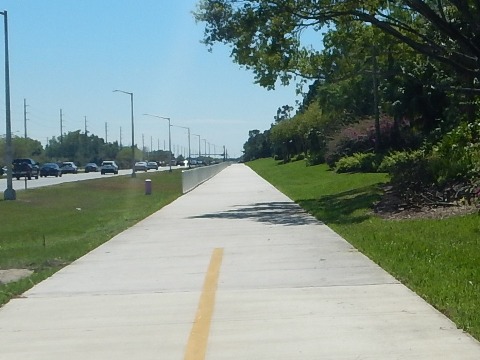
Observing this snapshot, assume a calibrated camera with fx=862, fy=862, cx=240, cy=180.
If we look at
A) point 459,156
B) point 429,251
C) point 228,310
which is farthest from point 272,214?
point 228,310

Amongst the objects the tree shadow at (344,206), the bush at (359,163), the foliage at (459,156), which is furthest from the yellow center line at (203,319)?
the bush at (359,163)

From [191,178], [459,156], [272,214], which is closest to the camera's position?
[459,156]

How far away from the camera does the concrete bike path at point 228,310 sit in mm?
8281

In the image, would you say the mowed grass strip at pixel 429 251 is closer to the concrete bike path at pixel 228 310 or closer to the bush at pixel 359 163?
the concrete bike path at pixel 228 310

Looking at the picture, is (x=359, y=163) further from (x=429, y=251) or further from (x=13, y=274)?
(x=13, y=274)

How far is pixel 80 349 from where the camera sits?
8.50m

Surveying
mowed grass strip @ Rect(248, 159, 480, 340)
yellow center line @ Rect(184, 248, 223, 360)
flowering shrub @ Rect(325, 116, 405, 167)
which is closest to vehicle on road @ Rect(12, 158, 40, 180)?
flowering shrub @ Rect(325, 116, 405, 167)

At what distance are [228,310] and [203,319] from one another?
558 millimetres

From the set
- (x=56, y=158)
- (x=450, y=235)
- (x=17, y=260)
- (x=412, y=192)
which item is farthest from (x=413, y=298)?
(x=56, y=158)

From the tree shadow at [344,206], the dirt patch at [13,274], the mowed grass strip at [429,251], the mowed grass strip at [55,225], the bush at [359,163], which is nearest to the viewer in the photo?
the mowed grass strip at [429,251]

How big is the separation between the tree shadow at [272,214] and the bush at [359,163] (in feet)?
52.9

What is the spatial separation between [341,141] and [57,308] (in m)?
48.6

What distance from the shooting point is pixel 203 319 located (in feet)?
31.8

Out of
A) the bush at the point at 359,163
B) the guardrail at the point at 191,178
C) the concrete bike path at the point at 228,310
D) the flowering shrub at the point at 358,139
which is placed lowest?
the concrete bike path at the point at 228,310
